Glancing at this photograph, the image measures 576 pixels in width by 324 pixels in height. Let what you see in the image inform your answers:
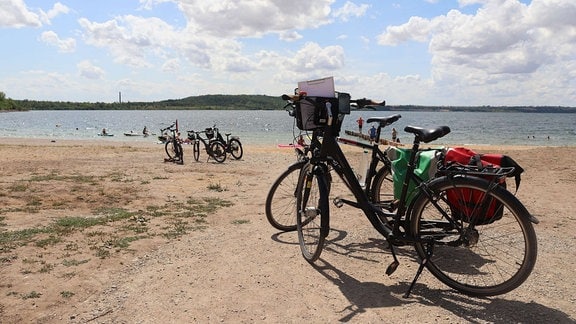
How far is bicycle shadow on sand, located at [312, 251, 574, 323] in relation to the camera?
11.2 feet

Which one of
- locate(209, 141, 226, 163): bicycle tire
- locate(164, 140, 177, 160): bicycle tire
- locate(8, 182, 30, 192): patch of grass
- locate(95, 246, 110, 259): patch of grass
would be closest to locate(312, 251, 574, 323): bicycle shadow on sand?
locate(95, 246, 110, 259): patch of grass

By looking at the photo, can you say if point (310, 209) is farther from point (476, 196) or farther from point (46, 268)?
point (46, 268)

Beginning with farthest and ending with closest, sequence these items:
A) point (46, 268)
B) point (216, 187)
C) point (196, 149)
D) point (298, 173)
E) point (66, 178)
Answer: point (196, 149)
point (66, 178)
point (216, 187)
point (298, 173)
point (46, 268)

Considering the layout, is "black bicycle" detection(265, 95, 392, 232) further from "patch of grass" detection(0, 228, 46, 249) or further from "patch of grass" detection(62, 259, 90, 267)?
"patch of grass" detection(0, 228, 46, 249)

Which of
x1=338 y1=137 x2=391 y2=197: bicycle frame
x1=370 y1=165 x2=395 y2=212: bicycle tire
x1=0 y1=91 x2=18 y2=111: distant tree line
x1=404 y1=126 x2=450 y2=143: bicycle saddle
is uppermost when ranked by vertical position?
x1=0 y1=91 x2=18 y2=111: distant tree line

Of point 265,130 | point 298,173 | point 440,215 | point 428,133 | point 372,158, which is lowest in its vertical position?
point 265,130

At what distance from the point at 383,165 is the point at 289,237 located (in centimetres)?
150

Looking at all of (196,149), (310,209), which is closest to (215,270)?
(310,209)

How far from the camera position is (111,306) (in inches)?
146

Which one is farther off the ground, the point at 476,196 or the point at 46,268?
the point at 476,196

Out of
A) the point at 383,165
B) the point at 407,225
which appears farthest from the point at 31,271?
the point at 383,165

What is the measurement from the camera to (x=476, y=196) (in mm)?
3625

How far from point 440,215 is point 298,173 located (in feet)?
6.68

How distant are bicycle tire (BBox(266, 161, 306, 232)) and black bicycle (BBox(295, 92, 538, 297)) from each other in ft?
2.12
